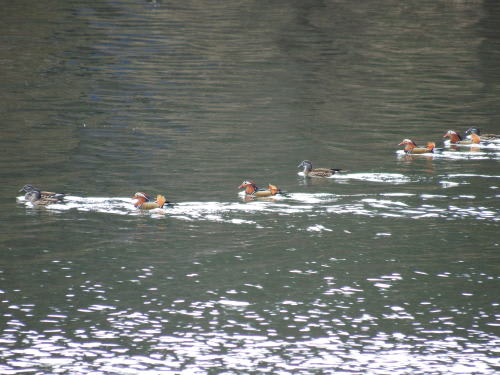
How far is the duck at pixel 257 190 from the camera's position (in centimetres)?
2706

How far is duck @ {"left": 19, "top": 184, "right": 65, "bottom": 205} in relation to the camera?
26109 mm

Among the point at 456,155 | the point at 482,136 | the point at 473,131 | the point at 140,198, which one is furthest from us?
the point at 482,136

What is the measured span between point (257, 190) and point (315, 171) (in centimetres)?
297

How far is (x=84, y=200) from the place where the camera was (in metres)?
26.7

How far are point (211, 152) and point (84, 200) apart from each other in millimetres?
7379

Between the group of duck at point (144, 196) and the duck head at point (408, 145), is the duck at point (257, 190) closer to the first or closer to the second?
the group of duck at point (144, 196)

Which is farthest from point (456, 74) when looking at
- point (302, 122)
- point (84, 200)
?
point (84, 200)

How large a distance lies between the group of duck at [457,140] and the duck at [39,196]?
11.8m

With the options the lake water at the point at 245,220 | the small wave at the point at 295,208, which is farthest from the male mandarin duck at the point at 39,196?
the lake water at the point at 245,220

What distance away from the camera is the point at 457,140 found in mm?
34594

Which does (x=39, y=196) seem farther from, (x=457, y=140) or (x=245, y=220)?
(x=457, y=140)

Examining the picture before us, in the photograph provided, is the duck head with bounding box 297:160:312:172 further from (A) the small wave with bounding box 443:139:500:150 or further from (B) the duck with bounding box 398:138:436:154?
(A) the small wave with bounding box 443:139:500:150

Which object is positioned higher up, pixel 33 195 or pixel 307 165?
pixel 307 165

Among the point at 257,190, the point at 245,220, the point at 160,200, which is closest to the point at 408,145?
the point at 257,190
